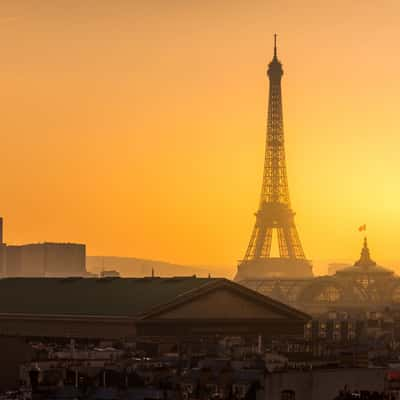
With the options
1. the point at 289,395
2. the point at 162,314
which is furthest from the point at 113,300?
the point at 289,395

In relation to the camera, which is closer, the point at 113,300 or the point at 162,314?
the point at 162,314

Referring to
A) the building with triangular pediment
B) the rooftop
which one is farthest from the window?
the rooftop

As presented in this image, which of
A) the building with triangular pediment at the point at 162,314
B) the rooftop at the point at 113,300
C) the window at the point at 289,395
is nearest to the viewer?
the window at the point at 289,395

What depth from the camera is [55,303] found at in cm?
19638

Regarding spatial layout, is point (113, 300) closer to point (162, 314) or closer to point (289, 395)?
point (162, 314)

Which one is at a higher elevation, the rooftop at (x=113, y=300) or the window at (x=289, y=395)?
the rooftop at (x=113, y=300)

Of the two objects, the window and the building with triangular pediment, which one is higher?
the building with triangular pediment

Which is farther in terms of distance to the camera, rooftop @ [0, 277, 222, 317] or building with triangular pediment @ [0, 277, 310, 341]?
rooftop @ [0, 277, 222, 317]

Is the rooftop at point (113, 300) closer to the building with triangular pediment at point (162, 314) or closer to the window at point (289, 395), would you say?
the building with triangular pediment at point (162, 314)

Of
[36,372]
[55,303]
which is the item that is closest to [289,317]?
[55,303]

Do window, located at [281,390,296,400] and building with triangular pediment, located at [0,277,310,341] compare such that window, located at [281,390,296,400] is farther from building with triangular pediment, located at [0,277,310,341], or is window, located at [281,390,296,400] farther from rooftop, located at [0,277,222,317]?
rooftop, located at [0,277,222,317]

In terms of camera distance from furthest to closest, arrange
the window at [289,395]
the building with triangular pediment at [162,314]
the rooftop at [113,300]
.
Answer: the rooftop at [113,300]
the building with triangular pediment at [162,314]
the window at [289,395]

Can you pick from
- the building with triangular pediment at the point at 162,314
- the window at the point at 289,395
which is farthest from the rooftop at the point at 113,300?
the window at the point at 289,395

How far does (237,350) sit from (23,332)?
42.7 meters
